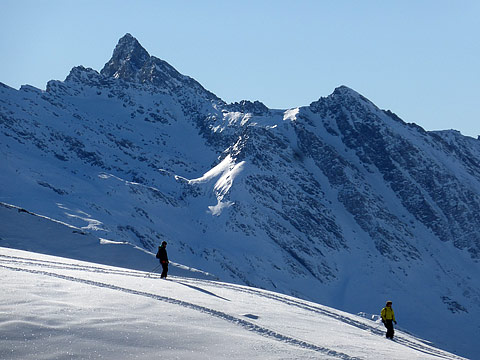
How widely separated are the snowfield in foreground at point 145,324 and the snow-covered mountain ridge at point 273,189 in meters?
58.8

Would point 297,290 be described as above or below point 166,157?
below

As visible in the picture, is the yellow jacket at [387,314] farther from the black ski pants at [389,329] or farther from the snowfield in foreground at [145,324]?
the snowfield in foreground at [145,324]

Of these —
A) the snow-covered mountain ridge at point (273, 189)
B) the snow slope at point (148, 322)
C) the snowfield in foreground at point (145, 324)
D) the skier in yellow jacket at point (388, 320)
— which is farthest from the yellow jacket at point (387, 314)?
the snow-covered mountain ridge at point (273, 189)

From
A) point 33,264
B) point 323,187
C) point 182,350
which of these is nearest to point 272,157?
point 323,187

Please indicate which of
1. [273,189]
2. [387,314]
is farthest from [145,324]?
[273,189]

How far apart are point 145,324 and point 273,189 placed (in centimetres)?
10328

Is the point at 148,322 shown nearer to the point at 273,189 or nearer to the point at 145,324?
the point at 145,324

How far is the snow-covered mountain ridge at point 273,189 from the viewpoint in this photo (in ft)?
310

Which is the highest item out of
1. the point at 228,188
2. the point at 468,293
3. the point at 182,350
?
the point at 228,188

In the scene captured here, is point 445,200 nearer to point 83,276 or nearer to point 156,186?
point 156,186

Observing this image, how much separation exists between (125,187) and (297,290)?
1162 inches

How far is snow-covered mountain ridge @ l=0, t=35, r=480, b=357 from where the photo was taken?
94.5 metres

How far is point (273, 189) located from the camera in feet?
387

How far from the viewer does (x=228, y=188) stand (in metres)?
113
